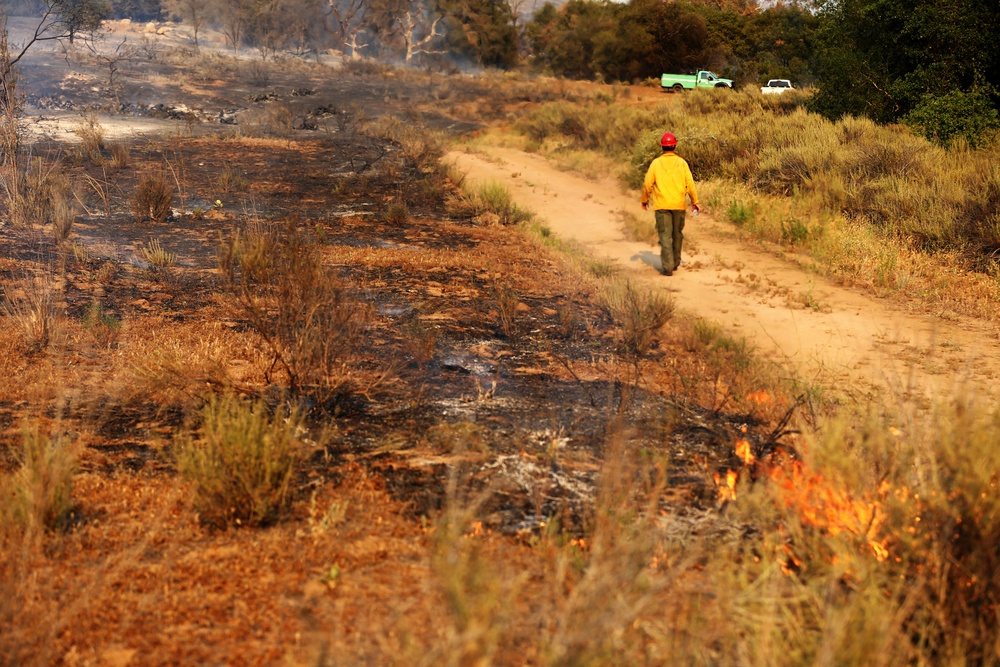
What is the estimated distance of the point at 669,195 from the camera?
10.7 m

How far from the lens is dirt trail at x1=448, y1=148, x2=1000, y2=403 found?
23.7ft

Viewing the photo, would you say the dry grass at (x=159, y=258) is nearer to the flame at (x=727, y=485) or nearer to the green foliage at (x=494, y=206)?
the green foliage at (x=494, y=206)

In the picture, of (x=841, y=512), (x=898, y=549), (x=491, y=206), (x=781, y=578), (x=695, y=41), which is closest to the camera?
(x=781, y=578)

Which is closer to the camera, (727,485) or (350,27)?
(727,485)

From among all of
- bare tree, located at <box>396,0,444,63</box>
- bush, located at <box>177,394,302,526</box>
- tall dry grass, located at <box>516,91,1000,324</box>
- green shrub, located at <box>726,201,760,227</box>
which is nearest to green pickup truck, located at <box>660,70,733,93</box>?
tall dry grass, located at <box>516,91,1000,324</box>

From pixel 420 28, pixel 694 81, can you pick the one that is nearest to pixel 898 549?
pixel 694 81

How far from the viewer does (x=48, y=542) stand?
13.5 ft

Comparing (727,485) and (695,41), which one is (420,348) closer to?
(727,485)

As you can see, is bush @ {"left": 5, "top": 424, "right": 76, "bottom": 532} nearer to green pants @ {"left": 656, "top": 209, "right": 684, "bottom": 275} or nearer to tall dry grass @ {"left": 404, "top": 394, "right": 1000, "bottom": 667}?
tall dry grass @ {"left": 404, "top": 394, "right": 1000, "bottom": 667}

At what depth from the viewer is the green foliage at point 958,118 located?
1430 cm

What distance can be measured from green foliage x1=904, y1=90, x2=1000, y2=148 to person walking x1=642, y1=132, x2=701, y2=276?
21.0 feet

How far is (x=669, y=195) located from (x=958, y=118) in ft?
23.6

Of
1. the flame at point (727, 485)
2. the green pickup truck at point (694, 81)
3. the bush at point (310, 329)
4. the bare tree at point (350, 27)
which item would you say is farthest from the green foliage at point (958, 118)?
the bare tree at point (350, 27)

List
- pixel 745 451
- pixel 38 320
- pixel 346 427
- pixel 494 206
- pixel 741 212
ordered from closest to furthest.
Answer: pixel 745 451, pixel 346 427, pixel 38 320, pixel 741 212, pixel 494 206
